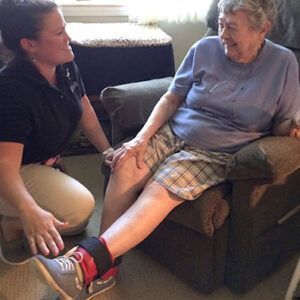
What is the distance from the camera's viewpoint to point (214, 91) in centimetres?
167

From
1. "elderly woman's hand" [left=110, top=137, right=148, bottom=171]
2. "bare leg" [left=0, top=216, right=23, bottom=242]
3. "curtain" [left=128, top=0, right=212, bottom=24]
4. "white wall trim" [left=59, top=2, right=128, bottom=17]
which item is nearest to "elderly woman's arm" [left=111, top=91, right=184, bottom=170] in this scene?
"elderly woman's hand" [left=110, top=137, right=148, bottom=171]

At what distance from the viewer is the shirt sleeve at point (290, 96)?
1.56 metres

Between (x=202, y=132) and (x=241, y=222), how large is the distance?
36 cm

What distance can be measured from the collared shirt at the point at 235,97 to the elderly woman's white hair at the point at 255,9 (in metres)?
0.12

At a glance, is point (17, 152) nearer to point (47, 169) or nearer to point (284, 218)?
point (47, 169)

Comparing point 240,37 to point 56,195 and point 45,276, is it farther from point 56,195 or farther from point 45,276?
point 45,276

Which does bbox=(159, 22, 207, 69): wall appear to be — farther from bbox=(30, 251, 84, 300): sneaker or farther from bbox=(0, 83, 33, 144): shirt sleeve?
bbox=(30, 251, 84, 300): sneaker

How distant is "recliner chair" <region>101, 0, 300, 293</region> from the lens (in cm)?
140

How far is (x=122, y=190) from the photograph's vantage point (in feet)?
5.35

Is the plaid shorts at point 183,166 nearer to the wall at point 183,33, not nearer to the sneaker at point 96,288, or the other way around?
the sneaker at point 96,288

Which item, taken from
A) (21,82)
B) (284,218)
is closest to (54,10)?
(21,82)

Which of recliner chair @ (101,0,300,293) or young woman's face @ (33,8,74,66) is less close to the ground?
young woman's face @ (33,8,74,66)

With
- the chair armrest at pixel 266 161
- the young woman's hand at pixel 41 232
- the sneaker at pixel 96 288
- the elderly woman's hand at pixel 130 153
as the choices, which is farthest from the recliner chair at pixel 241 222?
the young woman's hand at pixel 41 232

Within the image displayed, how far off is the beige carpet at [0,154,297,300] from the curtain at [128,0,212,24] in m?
1.46
